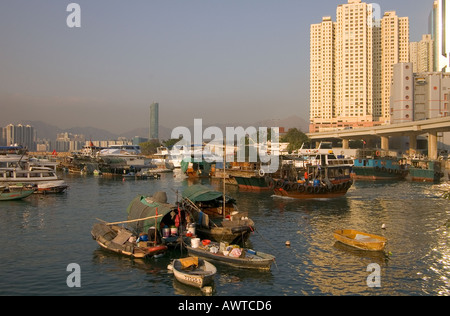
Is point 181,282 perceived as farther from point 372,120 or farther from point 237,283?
point 372,120

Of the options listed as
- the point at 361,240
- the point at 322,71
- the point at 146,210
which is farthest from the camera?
the point at 322,71

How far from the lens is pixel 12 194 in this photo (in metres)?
40.3

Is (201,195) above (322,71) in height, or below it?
below

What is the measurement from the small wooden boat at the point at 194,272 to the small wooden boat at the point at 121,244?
2553 millimetres

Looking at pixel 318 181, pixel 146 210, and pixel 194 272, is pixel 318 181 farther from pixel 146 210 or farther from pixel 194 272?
pixel 194 272

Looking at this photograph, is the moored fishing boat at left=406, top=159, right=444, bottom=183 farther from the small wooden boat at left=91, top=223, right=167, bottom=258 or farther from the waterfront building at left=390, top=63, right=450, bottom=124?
the small wooden boat at left=91, top=223, right=167, bottom=258

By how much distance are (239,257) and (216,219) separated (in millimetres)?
10294

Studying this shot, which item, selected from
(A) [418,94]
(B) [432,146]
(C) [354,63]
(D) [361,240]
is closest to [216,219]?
(D) [361,240]

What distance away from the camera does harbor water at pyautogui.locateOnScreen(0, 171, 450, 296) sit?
1727 centimetres

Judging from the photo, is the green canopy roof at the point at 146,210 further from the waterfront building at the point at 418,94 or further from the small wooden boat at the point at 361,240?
the waterfront building at the point at 418,94

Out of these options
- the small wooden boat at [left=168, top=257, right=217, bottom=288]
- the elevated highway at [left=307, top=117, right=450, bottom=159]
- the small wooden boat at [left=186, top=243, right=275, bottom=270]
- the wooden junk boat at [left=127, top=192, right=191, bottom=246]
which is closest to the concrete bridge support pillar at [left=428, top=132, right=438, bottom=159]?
the elevated highway at [left=307, top=117, right=450, bottom=159]

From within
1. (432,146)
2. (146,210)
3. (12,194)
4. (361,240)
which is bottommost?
(361,240)

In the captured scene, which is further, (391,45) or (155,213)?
(391,45)
